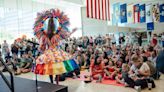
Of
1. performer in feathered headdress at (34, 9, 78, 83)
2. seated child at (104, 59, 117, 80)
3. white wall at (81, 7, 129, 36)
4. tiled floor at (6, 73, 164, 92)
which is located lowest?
tiled floor at (6, 73, 164, 92)

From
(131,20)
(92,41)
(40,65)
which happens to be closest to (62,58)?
(40,65)

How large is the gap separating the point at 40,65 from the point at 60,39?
0.91 meters

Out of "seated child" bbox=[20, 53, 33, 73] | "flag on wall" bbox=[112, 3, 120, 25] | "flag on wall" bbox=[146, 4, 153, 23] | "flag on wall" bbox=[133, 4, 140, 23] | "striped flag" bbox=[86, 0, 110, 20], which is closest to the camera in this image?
"seated child" bbox=[20, 53, 33, 73]

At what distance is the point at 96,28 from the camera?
65.1 ft

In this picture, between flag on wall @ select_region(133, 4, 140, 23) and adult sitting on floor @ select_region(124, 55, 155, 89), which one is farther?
flag on wall @ select_region(133, 4, 140, 23)

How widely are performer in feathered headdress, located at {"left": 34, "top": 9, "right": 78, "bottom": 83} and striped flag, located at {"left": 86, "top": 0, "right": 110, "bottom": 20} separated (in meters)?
4.77

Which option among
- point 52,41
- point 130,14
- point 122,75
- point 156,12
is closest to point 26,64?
point 52,41

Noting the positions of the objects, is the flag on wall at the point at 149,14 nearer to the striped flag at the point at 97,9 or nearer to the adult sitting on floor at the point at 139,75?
the striped flag at the point at 97,9

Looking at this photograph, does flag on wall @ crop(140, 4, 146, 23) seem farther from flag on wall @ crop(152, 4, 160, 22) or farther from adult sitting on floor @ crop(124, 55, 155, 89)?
adult sitting on floor @ crop(124, 55, 155, 89)

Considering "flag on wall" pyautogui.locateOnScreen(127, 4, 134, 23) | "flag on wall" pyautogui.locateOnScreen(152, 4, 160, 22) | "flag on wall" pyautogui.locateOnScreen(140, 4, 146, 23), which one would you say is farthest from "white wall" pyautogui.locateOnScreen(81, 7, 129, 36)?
"flag on wall" pyautogui.locateOnScreen(152, 4, 160, 22)

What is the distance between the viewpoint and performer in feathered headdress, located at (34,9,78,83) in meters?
5.38

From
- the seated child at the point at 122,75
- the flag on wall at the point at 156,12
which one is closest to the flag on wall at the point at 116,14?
the flag on wall at the point at 156,12

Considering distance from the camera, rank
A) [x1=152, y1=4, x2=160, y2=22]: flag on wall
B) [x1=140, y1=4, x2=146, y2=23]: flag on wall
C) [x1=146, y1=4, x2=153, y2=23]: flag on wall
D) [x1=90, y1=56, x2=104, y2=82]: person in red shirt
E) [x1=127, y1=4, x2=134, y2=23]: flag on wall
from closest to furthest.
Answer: [x1=90, y1=56, x2=104, y2=82]: person in red shirt, [x1=152, y1=4, x2=160, y2=22]: flag on wall, [x1=146, y1=4, x2=153, y2=23]: flag on wall, [x1=140, y1=4, x2=146, y2=23]: flag on wall, [x1=127, y1=4, x2=134, y2=23]: flag on wall

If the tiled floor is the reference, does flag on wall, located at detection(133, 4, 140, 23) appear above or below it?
above
